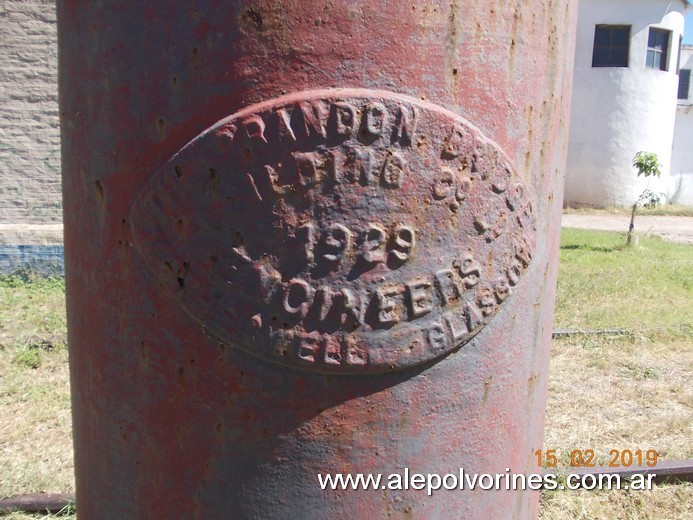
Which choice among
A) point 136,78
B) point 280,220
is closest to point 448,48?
point 280,220

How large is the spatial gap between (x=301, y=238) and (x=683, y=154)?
74.6 ft

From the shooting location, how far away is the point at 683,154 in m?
21.0

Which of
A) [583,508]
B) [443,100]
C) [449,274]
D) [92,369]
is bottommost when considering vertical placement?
[583,508]

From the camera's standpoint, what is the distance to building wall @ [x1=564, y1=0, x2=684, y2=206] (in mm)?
17391

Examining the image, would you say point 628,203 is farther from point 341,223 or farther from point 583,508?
point 341,223

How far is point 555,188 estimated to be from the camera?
1453mm

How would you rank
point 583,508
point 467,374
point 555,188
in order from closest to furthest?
point 467,374
point 555,188
point 583,508

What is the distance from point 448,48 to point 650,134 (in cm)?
1865

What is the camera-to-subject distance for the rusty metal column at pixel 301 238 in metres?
1.16

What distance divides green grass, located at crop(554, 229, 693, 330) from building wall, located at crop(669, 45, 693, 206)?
11.6 m

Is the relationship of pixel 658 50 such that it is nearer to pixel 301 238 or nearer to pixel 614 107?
pixel 614 107

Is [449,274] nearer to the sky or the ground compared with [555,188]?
nearer to the ground

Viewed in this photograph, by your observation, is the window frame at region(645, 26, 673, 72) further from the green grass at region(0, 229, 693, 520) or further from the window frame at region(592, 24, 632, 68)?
the green grass at region(0, 229, 693, 520)
